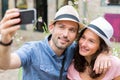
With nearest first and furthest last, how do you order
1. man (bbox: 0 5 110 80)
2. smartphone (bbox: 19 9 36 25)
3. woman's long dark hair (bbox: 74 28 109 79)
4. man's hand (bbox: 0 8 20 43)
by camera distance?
1. man's hand (bbox: 0 8 20 43)
2. smartphone (bbox: 19 9 36 25)
3. man (bbox: 0 5 110 80)
4. woman's long dark hair (bbox: 74 28 109 79)

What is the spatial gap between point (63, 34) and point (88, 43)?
215mm

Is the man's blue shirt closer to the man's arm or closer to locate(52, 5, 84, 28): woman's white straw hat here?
locate(52, 5, 84, 28): woman's white straw hat

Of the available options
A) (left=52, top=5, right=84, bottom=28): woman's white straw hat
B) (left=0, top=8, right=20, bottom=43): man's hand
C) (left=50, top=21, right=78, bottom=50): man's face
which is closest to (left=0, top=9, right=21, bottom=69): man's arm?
(left=0, top=8, right=20, bottom=43): man's hand

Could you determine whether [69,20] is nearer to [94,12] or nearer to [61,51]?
[61,51]

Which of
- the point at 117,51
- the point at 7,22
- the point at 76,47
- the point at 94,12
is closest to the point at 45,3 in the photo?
the point at 94,12

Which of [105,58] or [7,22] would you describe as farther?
[105,58]

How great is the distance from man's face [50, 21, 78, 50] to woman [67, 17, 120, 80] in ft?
0.32

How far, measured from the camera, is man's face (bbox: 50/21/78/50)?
259 cm

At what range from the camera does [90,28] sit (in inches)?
106

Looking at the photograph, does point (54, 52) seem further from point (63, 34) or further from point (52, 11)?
point (52, 11)

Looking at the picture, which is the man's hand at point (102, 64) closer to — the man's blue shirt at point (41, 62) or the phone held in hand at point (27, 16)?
the man's blue shirt at point (41, 62)

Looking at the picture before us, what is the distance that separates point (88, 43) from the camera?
268 centimetres

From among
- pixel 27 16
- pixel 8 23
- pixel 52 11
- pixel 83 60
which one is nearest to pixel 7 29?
pixel 8 23

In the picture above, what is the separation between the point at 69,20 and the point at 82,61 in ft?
1.22
